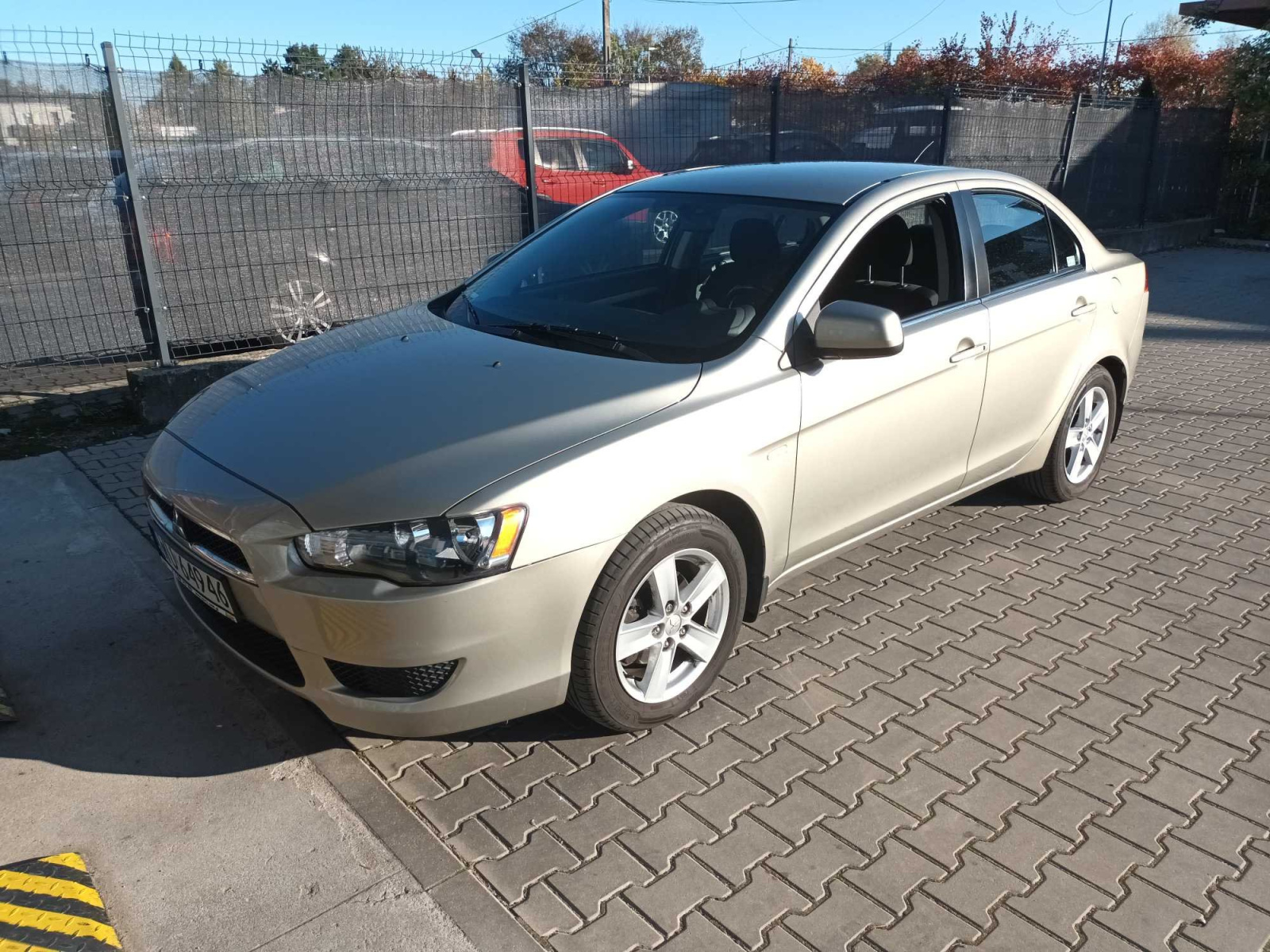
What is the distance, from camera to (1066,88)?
99.8 feet

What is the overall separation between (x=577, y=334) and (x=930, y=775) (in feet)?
6.13

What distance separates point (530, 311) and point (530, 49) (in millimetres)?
57508

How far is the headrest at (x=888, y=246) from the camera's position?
377 centimetres

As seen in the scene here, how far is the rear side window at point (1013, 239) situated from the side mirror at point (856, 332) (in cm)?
123

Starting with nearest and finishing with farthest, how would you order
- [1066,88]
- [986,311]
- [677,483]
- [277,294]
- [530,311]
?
[677,483], [530,311], [986,311], [277,294], [1066,88]

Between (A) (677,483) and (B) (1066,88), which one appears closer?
(A) (677,483)

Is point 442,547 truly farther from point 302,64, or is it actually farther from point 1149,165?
point 1149,165

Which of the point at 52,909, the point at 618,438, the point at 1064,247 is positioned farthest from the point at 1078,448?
the point at 52,909

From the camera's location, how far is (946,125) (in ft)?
38.5

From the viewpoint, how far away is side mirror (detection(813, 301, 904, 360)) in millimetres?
3225

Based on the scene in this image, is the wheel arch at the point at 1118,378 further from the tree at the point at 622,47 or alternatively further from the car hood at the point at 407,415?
the tree at the point at 622,47

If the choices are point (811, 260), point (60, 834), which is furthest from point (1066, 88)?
point (60, 834)

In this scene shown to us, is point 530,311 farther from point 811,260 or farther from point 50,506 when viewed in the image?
point 50,506

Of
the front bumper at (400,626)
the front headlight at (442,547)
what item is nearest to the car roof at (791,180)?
the front bumper at (400,626)
